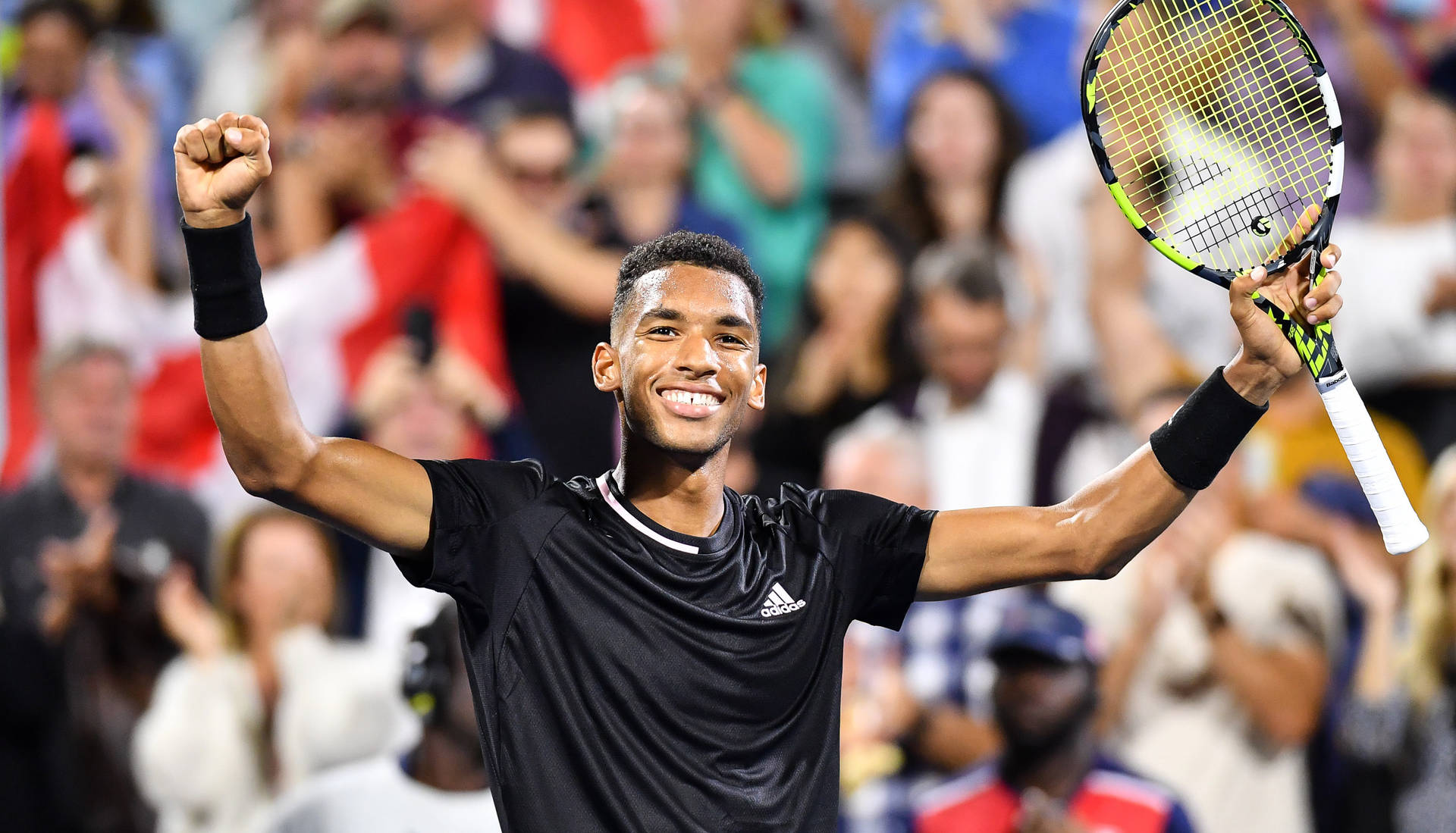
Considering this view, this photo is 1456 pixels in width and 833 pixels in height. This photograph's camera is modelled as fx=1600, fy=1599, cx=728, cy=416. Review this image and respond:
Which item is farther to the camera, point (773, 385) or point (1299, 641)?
point (773, 385)

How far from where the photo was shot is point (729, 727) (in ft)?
8.21

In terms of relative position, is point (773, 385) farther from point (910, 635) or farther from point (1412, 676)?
point (1412, 676)

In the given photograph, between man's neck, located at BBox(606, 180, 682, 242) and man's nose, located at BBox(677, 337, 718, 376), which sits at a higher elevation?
man's neck, located at BBox(606, 180, 682, 242)

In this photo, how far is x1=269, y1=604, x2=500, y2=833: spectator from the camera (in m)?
4.34

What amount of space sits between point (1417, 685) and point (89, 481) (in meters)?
5.32

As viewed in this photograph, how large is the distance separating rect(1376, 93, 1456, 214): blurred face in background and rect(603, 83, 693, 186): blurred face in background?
2.77 meters

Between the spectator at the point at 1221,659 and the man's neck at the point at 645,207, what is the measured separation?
7.05ft

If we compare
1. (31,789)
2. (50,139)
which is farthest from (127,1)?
(31,789)

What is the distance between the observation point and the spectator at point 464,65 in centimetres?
696

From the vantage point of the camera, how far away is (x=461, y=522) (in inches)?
98.7

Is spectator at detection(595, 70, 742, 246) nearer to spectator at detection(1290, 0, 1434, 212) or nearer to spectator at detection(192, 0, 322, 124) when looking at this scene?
spectator at detection(192, 0, 322, 124)

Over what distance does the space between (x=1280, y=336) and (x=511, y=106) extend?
4446 mm

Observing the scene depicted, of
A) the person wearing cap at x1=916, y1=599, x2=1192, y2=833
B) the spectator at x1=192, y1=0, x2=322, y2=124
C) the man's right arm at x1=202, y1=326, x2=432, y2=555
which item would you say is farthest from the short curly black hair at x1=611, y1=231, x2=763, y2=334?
the spectator at x1=192, y1=0, x2=322, y2=124

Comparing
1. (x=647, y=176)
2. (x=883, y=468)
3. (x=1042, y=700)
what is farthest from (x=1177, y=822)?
(x=647, y=176)
